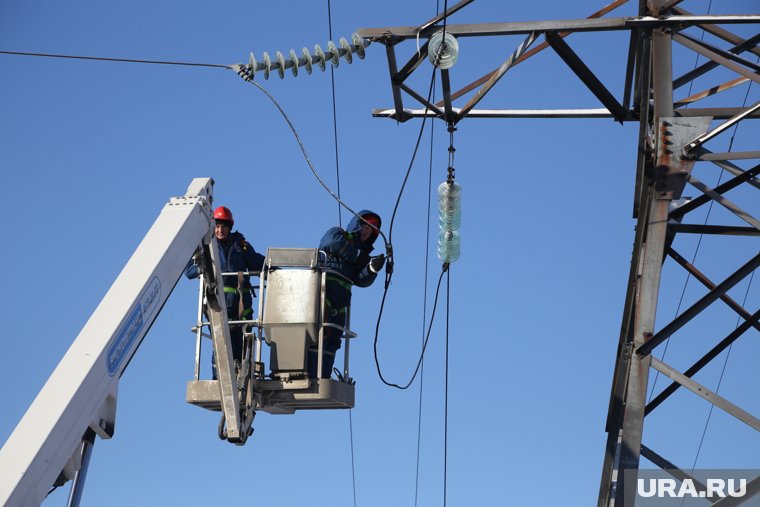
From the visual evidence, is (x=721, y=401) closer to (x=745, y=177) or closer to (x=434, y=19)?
(x=745, y=177)

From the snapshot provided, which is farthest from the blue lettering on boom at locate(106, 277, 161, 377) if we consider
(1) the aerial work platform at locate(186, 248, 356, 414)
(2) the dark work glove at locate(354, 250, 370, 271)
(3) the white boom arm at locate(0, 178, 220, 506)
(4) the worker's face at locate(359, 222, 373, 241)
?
(4) the worker's face at locate(359, 222, 373, 241)

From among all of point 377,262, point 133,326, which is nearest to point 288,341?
point 377,262

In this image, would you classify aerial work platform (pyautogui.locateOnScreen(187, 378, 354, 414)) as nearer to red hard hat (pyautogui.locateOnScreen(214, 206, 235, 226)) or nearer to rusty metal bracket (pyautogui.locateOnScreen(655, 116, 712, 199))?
red hard hat (pyautogui.locateOnScreen(214, 206, 235, 226))

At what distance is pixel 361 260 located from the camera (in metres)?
12.3

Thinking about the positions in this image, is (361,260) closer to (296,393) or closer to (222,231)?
(222,231)

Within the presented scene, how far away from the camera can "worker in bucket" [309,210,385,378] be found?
11820mm

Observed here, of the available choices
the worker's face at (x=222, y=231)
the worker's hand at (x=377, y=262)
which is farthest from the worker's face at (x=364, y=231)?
the worker's face at (x=222, y=231)

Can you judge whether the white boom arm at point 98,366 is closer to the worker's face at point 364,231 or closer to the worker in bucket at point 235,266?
the worker in bucket at point 235,266

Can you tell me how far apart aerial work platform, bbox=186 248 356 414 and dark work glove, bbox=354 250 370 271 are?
48 centimetres

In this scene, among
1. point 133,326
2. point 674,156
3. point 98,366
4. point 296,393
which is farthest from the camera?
point 296,393

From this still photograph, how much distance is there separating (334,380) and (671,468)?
132 inches

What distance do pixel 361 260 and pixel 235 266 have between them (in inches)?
52.2

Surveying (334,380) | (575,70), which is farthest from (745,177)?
(334,380)

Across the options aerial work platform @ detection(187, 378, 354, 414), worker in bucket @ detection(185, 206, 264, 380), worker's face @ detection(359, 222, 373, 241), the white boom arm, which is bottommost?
the white boom arm
